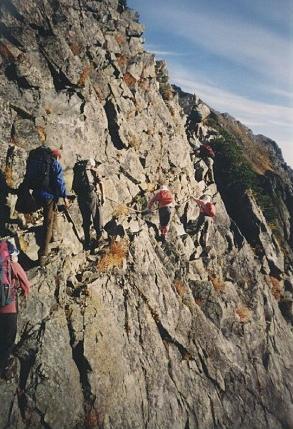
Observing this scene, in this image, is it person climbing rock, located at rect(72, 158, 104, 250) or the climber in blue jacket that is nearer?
the climber in blue jacket

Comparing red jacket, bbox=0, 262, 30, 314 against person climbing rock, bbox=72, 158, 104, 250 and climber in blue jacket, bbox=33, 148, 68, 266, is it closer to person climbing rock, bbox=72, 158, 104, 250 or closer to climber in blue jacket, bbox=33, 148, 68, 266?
climber in blue jacket, bbox=33, 148, 68, 266

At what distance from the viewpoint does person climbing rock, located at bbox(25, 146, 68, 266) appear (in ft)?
50.2

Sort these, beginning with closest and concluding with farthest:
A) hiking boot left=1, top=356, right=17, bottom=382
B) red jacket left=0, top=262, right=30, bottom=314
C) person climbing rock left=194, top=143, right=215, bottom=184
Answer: red jacket left=0, top=262, right=30, bottom=314, hiking boot left=1, top=356, right=17, bottom=382, person climbing rock left=194, top=143, right=215, bottom=184

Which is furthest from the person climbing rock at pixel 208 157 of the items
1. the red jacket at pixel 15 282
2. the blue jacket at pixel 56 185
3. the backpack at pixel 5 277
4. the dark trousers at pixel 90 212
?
the backpack at pixel 5 277

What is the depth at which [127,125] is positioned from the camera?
86.8 feet

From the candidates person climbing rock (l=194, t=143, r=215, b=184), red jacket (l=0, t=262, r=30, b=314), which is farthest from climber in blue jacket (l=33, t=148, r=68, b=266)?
person climbing rock (l=194, t=143, r=215, b=184)

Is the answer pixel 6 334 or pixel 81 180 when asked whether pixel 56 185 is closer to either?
pixel 81 180

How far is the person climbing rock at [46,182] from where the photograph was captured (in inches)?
A: 603

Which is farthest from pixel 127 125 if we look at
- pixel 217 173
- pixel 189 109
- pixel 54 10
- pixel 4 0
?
pixel 189 109

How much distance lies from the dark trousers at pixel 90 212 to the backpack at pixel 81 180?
1.03ft

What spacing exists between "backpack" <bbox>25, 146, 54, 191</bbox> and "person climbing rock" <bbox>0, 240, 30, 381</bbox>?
357 cm

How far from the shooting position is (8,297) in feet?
39.1

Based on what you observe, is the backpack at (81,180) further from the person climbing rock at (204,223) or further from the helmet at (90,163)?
the person climbing rock at (204,223)

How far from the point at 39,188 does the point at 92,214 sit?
409 centimetres
